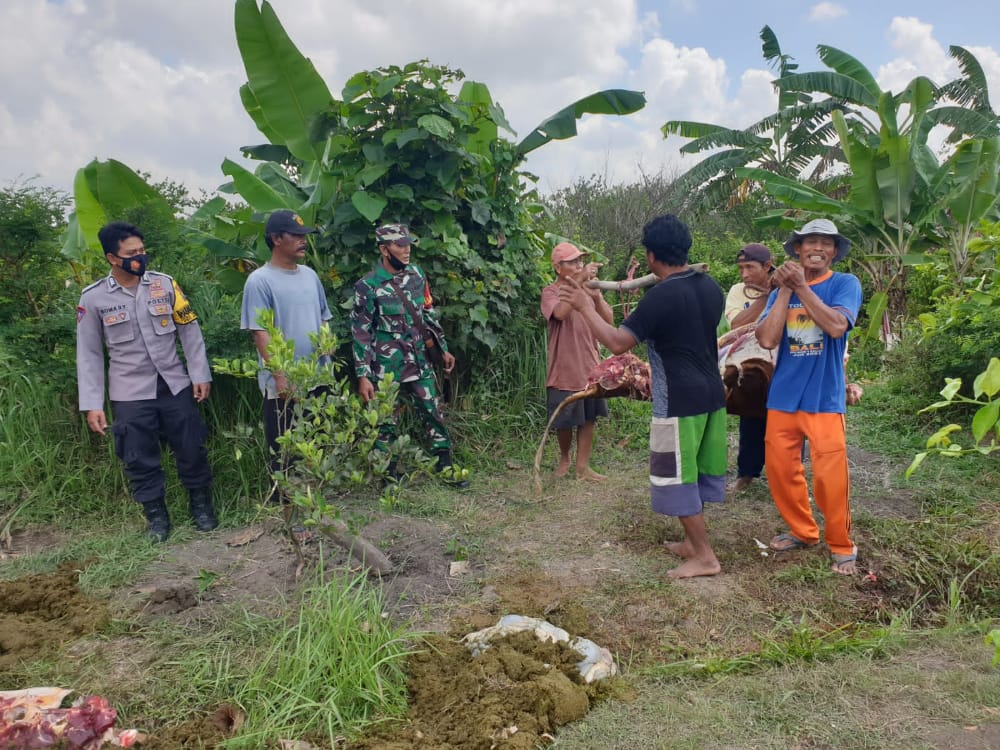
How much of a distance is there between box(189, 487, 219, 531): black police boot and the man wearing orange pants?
3.47 m

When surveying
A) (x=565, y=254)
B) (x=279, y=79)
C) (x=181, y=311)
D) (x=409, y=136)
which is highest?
(x=279, y=79)

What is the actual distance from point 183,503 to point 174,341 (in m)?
1.15

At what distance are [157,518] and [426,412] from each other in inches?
73.8

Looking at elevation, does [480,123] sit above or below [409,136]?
above

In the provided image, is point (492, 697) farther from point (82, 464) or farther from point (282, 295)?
point (82, 464)

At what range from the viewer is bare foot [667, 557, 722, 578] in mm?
3592

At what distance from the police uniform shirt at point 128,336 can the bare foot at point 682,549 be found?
10.3 ft

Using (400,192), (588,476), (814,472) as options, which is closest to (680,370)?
(814,472)

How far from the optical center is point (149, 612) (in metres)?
3.23

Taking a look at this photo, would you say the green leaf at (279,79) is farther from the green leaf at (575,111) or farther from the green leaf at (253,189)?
the green leaf at (575,111)

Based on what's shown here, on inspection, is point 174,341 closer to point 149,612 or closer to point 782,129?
point 149,612

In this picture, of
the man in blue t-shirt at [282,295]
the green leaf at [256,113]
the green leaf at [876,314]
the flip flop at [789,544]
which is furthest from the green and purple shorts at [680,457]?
the green leaf at [876,314]

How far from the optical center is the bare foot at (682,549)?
3.78 metres

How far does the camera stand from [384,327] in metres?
4.79
